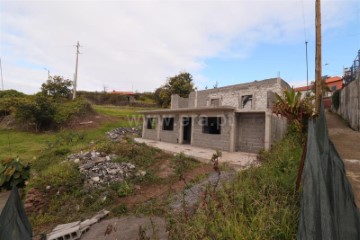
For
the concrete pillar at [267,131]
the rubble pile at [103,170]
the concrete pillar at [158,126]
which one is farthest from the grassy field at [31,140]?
the concrete pillar at [267,131]

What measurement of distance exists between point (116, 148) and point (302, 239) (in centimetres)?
1186

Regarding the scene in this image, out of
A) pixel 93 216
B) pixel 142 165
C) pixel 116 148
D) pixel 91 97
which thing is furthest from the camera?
pixel 91 97

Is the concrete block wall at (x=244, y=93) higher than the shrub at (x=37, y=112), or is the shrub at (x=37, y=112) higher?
the concrete block wall at (x=244, y=93)

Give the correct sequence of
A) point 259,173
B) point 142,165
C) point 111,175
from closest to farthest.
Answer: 1. point 259,173
2. point 111,175
3. point 142,165

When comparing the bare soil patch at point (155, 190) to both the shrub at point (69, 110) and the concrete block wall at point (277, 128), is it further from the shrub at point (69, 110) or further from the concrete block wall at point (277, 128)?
the shrub at point (69, 110)

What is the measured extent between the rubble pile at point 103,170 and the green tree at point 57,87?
21.2m

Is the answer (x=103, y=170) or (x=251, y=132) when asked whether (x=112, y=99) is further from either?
(x=251, y=132)

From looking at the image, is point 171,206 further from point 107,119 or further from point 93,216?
point 107,119

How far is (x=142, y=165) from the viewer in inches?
436

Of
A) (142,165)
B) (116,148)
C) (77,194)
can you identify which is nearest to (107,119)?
(116,148)

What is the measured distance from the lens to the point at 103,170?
9.73m

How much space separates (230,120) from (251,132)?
1.56m

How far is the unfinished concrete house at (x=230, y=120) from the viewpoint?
1295cm

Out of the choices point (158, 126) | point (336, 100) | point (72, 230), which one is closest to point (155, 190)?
point (72, 230)
